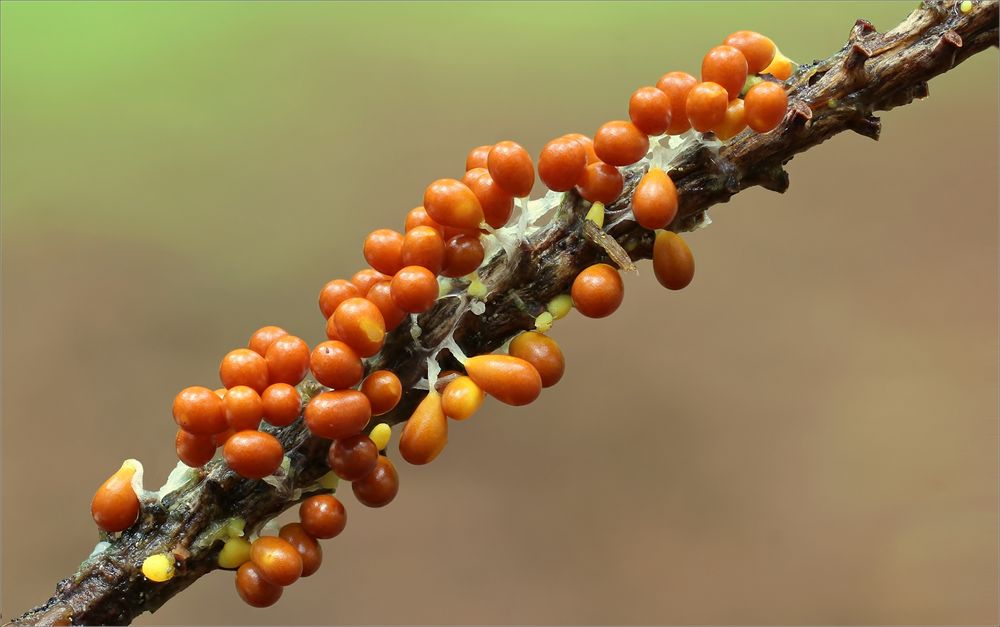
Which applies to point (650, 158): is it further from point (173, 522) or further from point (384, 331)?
point (173, 522)

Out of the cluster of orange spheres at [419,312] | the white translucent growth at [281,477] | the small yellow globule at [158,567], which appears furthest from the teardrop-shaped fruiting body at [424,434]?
the small yellow globule at [158,567]

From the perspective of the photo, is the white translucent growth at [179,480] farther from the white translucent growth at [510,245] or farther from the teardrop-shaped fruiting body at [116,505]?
the white translucent growth at [510,245]

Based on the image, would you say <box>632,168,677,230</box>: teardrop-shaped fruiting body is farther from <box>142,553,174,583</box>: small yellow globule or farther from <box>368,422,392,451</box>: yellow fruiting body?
<box>142,553,174,583</box>: small yellow globule

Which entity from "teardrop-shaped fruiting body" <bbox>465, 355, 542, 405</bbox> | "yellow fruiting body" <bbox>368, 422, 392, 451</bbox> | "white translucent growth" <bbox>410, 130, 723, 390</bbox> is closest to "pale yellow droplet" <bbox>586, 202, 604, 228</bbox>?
"white translucent growth" <bbox>410, 130, 723, 390</bbox>

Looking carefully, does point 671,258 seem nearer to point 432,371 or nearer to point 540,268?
point 540,268

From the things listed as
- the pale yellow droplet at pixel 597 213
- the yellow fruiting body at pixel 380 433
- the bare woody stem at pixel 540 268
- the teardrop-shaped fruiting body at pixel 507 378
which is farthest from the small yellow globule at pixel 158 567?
the pale yellow droplet at pixel 597 213

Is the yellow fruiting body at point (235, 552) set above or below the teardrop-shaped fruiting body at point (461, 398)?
below

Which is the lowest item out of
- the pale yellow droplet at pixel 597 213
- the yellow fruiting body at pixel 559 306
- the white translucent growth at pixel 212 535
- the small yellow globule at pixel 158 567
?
the small yellow globule at pixel 158 567

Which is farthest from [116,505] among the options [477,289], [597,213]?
[597,213]
